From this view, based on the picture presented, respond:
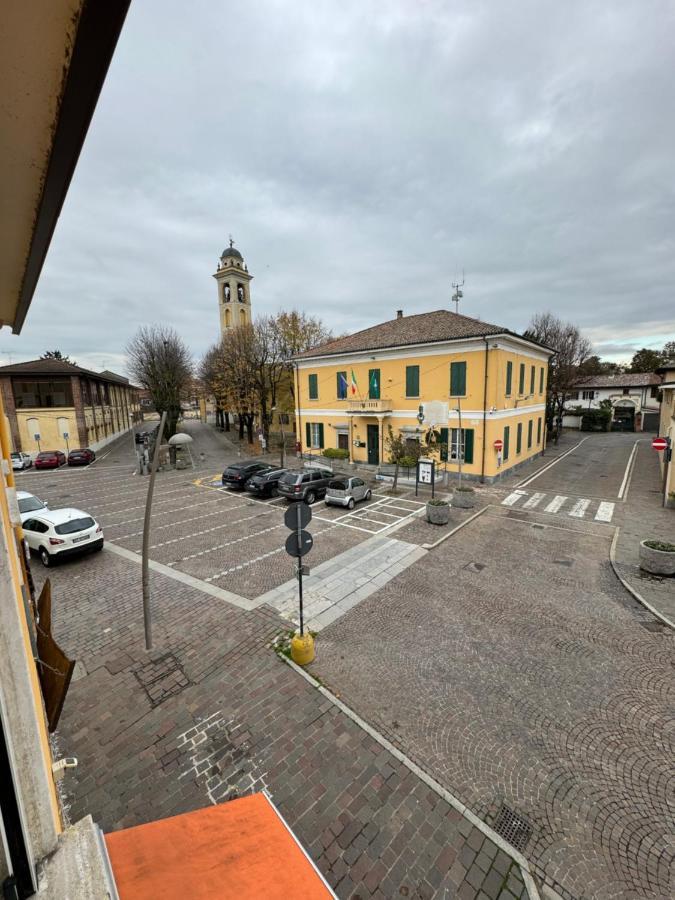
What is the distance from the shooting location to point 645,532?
1339 cm

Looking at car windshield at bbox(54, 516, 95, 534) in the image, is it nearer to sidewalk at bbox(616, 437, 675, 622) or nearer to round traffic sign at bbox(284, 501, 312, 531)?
round traffic sign at bbox(284, 501, 312, 531)

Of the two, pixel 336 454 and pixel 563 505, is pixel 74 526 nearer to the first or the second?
pixel 336 454

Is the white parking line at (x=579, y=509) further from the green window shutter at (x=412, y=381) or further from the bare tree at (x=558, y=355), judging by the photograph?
the bare tree at (x=558, y=355)

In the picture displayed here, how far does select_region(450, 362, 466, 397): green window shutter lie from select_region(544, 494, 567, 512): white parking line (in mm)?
6658

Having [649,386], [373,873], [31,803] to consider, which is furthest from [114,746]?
[649,386]

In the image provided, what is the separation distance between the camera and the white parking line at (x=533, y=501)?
1668 centimetres

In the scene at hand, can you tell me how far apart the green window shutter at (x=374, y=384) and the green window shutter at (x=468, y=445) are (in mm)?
5636

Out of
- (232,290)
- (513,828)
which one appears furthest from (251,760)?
(232,290)

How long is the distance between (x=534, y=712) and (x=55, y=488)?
25.1m

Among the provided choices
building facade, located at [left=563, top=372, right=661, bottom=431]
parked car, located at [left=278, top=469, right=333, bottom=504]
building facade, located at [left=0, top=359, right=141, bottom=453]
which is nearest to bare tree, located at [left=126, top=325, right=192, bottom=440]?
building facade, located at [left=0, top=359, right=141, bottom=453]

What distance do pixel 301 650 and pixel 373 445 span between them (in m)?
18.7

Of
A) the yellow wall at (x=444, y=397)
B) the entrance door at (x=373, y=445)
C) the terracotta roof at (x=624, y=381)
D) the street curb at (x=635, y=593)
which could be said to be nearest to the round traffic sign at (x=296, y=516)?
the street curb at (x=635, y=593)

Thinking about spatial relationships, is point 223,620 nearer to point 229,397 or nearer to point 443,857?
point 443,857

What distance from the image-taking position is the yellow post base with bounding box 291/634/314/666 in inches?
273
